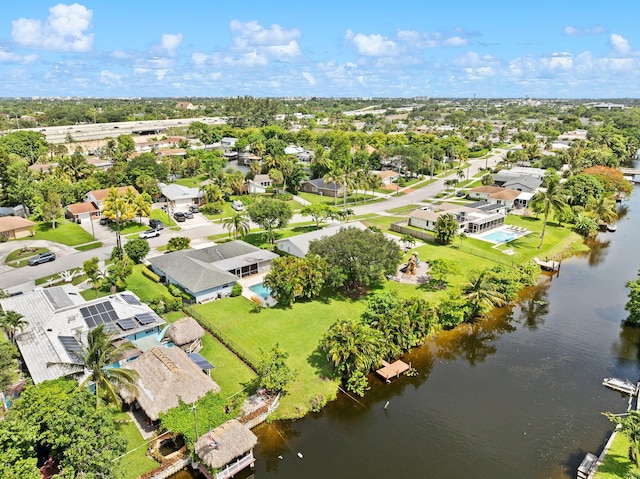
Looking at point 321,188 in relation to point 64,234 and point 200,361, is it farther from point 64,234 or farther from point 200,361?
point 200,361

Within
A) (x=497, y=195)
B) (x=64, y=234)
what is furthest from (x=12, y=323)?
(x=497, y=195)

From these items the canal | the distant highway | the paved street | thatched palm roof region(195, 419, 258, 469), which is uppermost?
the distant highway

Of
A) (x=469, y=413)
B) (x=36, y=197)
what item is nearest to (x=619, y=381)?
(x=469, y=413)

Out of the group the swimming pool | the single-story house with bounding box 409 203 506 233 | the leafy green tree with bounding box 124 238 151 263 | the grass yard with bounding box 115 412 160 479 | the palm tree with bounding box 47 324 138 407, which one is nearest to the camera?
the grass yard with bounding box 115 412 160 479

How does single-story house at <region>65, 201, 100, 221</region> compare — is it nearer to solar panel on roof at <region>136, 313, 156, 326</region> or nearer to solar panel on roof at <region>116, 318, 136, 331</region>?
solar panel on roof at <region>136, 313, 156, 326</region>

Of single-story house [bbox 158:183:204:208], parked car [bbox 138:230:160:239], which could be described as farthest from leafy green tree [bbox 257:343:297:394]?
single-story house [bbox 158:183:204:208]

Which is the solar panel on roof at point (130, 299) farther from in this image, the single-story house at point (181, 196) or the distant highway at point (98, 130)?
the distant highway at point (98, 130)

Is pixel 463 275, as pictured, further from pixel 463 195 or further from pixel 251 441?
pixel 463 195
